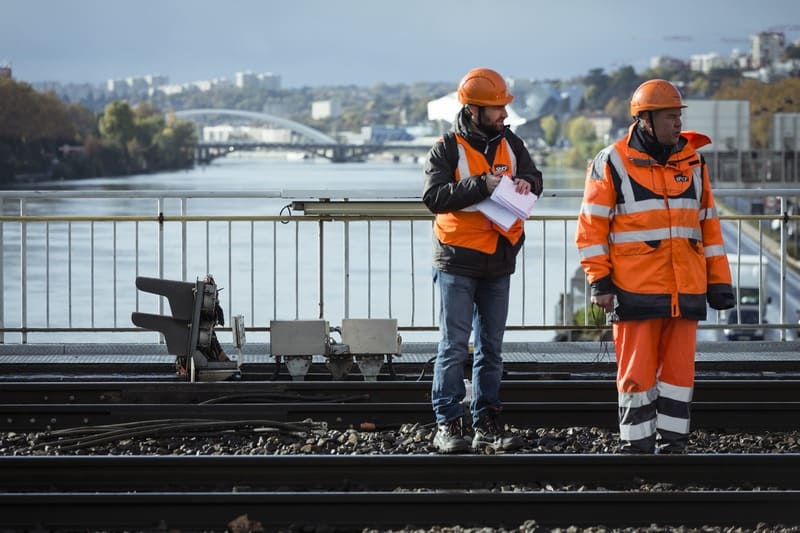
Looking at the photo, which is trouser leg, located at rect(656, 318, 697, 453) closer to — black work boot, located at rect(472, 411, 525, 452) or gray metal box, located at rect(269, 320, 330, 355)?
black work boot, located at rect(472, 411, 525, 452)

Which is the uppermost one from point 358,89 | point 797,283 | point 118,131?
point 358,89

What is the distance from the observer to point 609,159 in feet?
19.6

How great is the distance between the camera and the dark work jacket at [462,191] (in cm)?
618

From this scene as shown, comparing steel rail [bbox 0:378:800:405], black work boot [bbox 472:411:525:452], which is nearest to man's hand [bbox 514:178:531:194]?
black work boot [bbox 472:411:525:452]

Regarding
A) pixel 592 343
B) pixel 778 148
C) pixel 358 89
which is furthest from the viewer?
pixel 358 89

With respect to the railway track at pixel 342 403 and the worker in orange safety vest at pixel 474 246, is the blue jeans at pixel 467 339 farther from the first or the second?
the railway track at pixel 342 403

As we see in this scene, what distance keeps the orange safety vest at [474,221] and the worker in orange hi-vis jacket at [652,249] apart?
0.51 m

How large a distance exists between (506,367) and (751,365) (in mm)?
2020

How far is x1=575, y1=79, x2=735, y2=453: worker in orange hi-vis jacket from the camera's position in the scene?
5.89m

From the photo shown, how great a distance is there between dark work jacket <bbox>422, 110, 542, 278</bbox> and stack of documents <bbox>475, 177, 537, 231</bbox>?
2.6 inches

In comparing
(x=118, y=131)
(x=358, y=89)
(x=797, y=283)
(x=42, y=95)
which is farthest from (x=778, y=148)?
(x=42, y=95)

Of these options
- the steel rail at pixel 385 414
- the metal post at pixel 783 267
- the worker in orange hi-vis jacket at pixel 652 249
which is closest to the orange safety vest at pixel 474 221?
the worker in orange hi-vis jacket at pixel 652 249

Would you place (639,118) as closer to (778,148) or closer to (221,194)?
(221,194)

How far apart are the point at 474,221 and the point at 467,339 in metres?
0.66
